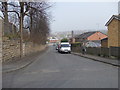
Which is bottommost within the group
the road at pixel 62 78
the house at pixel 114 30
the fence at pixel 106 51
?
Answer: the road at pixel 62 78

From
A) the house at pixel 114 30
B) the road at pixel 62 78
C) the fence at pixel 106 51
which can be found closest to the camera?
the road at pixel 62 78

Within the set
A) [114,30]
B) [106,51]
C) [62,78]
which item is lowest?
[62,78]

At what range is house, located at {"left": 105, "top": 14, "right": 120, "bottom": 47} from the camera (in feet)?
110

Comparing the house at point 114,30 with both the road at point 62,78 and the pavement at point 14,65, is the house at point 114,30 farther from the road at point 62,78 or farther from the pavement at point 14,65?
the road at point 62,78

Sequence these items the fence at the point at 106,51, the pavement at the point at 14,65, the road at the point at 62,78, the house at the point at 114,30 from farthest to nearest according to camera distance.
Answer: the house at the point at 114,30, the fence at the point at 106,51, the pavement at the point at 14,65, the road at the point at 62,78

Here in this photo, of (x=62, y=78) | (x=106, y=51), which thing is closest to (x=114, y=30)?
(x=106, y=51)

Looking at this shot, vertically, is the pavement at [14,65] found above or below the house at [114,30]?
below

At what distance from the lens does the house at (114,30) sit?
33.6m

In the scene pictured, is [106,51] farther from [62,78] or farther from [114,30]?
[62,78]

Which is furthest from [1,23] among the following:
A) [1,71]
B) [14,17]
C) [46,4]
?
[14,17]

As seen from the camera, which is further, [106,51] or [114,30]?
[114,30]

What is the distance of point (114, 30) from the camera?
35219 millimetres

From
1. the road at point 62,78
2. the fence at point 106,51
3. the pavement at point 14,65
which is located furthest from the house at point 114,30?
the road at point 62,78

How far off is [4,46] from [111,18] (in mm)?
22764
